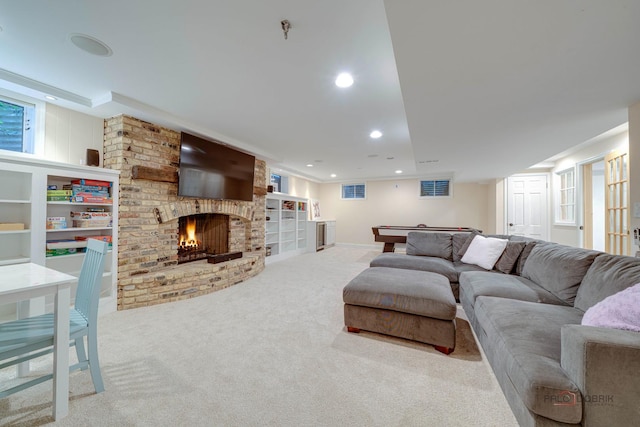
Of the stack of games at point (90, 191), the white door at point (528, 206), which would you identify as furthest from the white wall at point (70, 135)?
the white door at point (528, 206)

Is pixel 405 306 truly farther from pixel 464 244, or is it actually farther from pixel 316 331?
pixel 464 244

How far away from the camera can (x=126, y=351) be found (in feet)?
6.46

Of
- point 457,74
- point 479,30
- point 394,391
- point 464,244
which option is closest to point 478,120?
point 457,74

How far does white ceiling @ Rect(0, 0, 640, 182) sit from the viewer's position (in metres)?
1.30

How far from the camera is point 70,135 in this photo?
2.83m

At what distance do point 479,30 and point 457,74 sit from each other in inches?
17.5

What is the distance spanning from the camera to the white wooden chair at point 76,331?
1284mm

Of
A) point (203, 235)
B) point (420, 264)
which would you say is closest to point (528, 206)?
point (420, 264)

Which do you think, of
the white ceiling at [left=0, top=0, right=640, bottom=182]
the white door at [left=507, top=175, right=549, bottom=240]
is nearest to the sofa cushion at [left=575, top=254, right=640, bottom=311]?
the white ceiling at [left=0, top=0, right=640, bottom=182]

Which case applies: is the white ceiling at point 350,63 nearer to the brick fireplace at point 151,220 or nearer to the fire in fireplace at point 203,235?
the brick fireplace at point 151,220

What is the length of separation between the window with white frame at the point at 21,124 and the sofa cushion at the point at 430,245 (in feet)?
15.8

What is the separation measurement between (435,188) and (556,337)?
6.75 metres

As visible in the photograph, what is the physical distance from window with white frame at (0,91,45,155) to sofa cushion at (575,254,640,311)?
5.01 metres

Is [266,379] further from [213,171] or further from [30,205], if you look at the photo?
[213,171]
